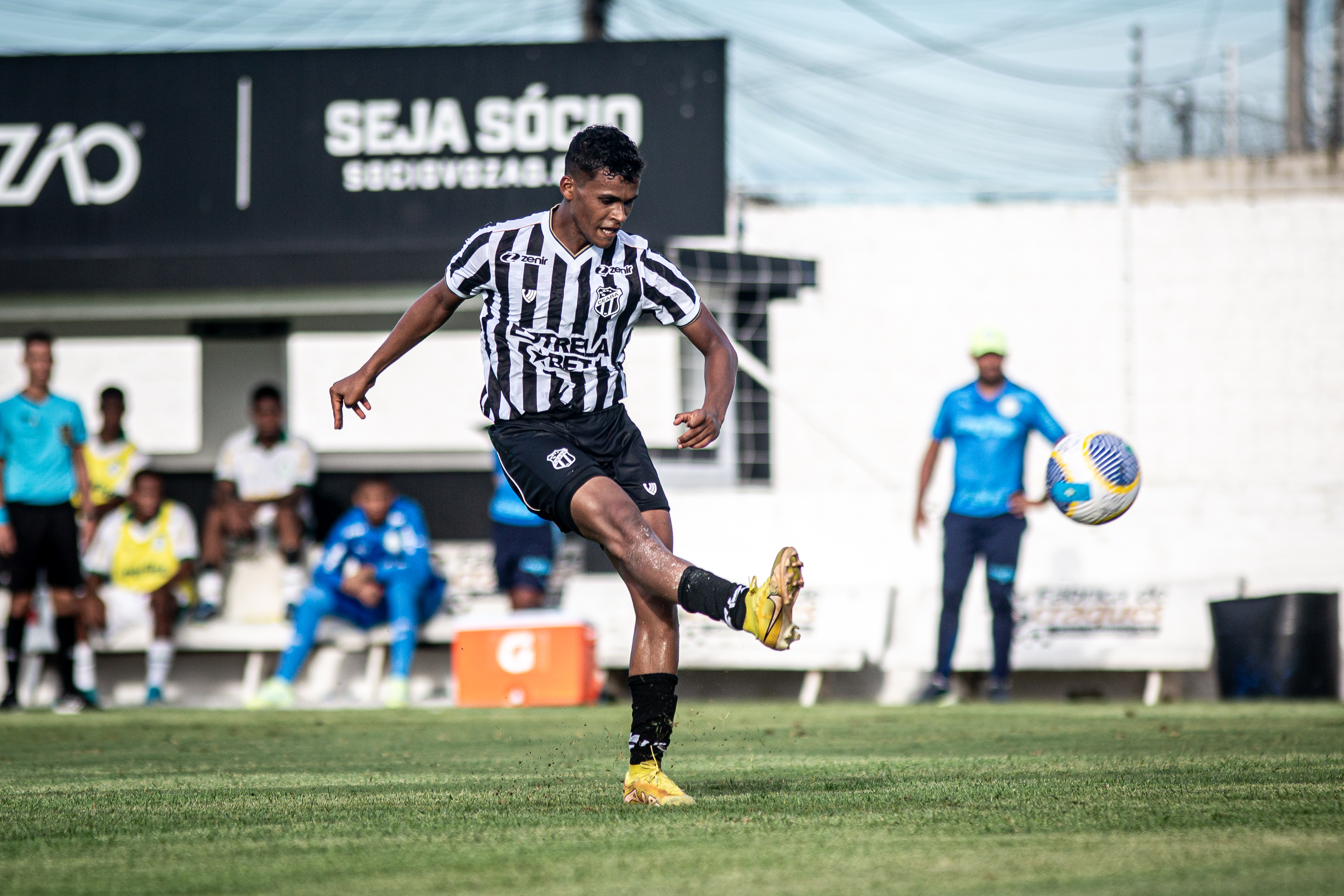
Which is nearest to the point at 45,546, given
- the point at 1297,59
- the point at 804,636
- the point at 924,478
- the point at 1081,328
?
the point at 804,636

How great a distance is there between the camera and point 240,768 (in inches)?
262

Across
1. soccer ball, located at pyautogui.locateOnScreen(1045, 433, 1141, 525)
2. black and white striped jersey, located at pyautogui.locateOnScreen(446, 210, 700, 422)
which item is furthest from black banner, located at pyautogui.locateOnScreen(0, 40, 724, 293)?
black and white striped jersey, located at pyautogui.locateOnScreen(446, 210, 700, 422)

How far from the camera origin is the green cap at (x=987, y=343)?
10.9 m

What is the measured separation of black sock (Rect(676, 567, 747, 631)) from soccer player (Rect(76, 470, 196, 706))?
8.53 m

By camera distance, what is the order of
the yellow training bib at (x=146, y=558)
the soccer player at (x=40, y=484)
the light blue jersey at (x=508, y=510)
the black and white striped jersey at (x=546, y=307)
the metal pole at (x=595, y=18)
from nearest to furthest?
the black and white striped jersey at (x=546, y=307) → the soccer player at (x=40, y=484) → the light blue jersey at (x=508, y=510) → the yellow training bib at (x=146, y=558) → the metal pole at (x=595, y=18)

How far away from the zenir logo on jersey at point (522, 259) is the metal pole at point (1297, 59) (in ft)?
69.7

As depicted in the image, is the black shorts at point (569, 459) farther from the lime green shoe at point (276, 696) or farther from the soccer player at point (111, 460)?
the soccer player at point (111, 460)

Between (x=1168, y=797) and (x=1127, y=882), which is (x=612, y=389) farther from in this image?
(x=1127, y=882)

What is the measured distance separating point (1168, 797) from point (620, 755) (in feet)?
9.22

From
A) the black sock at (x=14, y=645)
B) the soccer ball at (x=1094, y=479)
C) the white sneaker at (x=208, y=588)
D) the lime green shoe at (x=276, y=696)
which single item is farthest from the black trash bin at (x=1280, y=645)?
the black sock at (x=14, y=645)

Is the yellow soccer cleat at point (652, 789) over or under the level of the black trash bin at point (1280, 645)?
over

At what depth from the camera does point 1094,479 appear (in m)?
8.68

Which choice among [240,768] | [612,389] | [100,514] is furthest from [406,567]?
[612,389]

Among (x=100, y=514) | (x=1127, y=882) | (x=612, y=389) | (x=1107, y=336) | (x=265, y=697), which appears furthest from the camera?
(x=1107, y=336)
